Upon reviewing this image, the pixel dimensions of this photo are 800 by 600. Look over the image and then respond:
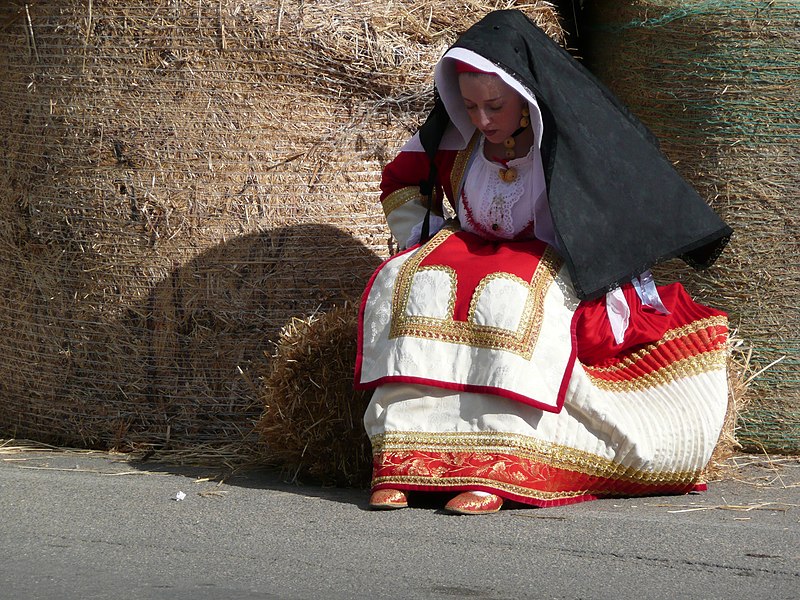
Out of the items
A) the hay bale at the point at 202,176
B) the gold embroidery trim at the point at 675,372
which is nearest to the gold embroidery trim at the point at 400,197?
the hay bale at the point at 202,176

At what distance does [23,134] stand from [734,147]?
2650mm

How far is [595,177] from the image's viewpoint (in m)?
3.88

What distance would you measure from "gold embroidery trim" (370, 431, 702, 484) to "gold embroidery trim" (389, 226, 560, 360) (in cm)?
25

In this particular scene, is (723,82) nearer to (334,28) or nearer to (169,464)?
(334,28)

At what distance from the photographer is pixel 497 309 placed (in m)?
3.71

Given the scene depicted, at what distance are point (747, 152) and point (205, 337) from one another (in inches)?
81.9

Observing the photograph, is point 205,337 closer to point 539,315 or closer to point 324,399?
point 324,399

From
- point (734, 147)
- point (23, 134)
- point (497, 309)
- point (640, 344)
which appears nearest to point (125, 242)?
point (23, 134)

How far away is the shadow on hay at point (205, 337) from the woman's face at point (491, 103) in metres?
0.92

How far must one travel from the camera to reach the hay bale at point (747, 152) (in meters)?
4.58

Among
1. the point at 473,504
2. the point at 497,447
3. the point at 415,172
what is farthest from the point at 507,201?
the point at 473,504

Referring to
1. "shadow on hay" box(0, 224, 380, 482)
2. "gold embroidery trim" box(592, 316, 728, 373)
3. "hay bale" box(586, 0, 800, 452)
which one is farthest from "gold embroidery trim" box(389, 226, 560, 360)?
"hay bale" box(586, 0, 800, 452)

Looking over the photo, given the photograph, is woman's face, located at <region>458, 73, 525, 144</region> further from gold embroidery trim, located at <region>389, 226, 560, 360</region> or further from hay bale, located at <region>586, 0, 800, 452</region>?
hay bale, located at <region>586, 0, 800, 452</region>

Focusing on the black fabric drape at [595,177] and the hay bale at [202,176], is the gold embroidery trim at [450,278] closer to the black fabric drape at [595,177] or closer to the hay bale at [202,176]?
the black fabric drape at [595,177]
